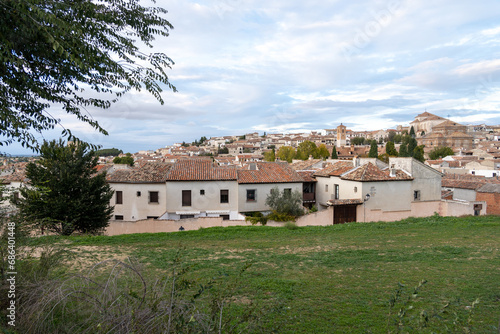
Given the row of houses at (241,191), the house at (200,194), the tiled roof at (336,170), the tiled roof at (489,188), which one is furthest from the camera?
the tiled roof at (336,170)

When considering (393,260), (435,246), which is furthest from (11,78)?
(435,246)

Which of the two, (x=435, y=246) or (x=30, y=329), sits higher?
(x=30, y=329)

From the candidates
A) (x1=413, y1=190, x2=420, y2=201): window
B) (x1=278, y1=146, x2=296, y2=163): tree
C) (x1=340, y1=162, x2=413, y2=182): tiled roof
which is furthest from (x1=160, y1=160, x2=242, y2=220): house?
(x1=278, y1=146, x2=296, y2=163): tree

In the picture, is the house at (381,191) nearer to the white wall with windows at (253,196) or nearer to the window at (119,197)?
the white wall with windows at (253,196)

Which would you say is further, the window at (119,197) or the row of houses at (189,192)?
the window at (119,197)

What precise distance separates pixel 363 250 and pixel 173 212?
49.1 feet

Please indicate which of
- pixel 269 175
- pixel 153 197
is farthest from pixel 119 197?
pixel 269 175

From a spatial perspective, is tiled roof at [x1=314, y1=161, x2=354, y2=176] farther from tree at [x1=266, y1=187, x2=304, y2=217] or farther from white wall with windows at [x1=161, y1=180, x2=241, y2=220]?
white wall with windows at [x1=161, y1=180, x2=241, y2=220]

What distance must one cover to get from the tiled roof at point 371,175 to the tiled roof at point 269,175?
3672 millimetres

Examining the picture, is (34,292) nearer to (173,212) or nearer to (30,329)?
(30,329)

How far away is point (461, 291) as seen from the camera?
6699 millimetres

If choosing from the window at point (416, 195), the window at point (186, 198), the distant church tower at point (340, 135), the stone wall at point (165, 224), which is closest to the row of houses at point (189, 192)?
the window at point (186, 198)

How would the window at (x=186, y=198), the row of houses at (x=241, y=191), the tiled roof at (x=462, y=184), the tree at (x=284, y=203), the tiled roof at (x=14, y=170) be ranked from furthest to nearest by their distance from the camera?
1. the tiled roof at (x=462, y=184)
2. the window at (x=186, y=198)
3. the row of houses at (x=241, y=191)
4. the tree at (x=284, y=203)
5. the tiled roof at (x=14, y=170)

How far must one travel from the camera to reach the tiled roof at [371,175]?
22453 mm
